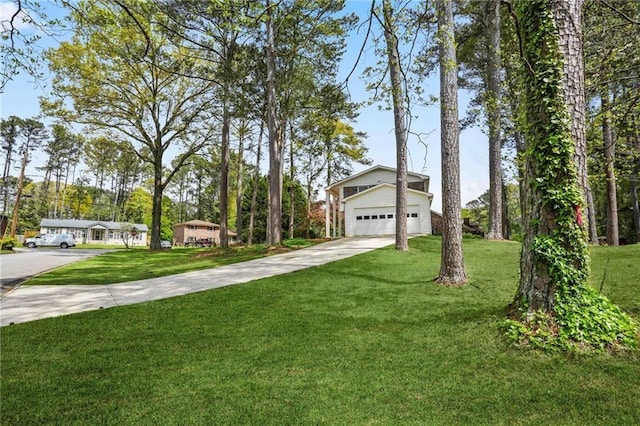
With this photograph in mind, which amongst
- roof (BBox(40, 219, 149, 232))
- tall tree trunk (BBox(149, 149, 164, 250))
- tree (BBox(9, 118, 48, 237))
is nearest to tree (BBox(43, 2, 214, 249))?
tall tree trunk (BBox(149, 149, 164, 250))

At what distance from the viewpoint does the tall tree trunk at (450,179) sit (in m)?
6.41

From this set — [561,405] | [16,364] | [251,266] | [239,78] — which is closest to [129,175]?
[239,78]

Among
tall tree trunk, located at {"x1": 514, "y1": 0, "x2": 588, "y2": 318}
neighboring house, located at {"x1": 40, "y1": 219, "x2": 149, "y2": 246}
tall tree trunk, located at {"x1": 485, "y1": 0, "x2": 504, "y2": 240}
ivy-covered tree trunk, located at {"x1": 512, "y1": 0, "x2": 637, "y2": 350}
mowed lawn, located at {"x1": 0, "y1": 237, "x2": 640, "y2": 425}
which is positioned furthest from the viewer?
neighboring house, located at {"x1": 40, "y1": 219, "x2": 149, "y2": 246}

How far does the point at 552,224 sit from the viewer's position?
3447mm

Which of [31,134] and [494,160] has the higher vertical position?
[31,134]

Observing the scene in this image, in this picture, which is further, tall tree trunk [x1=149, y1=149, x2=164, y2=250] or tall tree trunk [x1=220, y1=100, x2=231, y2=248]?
tall tree trunk [x1=149, y1=149, x2=164, y2=250]

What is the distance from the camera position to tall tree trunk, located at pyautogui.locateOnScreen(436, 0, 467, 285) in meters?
6.41

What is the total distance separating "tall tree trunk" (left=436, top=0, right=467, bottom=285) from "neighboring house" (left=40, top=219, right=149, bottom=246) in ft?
130

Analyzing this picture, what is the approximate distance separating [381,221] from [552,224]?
53.7 feet

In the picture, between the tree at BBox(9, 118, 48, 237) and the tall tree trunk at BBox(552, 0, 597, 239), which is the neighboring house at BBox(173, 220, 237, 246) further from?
the tall tree trunk at BBox(552, 0, 597, 239)

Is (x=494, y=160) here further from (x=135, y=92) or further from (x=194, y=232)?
(x=194, y=232)

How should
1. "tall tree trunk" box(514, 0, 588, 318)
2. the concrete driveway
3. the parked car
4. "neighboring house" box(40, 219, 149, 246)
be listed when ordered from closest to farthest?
"tall tree trunk" box(514, 0, 588, 318), the concrete driveway, the parked car, "neighboring house" box(40, 219, 149, 246)

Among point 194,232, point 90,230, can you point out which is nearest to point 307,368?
point 194,232

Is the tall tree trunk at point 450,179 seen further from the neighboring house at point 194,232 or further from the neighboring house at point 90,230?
the neighboring house at point 90,230
